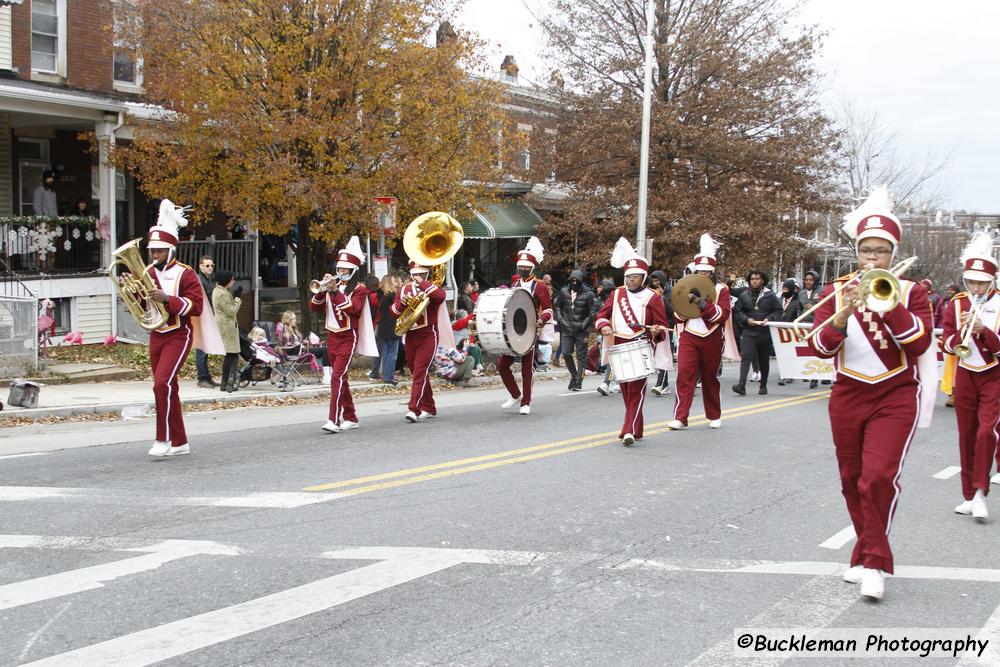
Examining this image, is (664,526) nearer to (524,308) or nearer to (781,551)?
(781,551)

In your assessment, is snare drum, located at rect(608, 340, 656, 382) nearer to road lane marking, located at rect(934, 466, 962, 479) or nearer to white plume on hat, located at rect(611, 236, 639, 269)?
white plume on hat, located at rect(611, 236, 639, 269)

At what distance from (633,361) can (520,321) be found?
2642 mm

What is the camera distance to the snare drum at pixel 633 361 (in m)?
10.9

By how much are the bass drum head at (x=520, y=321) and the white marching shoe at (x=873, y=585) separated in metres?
7.60

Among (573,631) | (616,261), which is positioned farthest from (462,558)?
(616,261)

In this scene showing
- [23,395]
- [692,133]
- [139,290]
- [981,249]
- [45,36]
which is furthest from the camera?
[692,133]

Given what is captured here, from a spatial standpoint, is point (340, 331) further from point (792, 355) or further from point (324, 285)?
point (792, 355)

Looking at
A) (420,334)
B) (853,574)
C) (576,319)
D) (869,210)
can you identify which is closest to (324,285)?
(420,334)

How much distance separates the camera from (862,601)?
5.62 metres

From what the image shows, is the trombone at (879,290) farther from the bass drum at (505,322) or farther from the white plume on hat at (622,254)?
the bass drum at (505,322)

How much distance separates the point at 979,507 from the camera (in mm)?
7918

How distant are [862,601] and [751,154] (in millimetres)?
25194

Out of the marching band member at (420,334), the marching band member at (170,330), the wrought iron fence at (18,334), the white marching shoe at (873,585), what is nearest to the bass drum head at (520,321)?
the marching band member at (420,334)

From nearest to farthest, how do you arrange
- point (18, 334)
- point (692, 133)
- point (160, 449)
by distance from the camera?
point (160, 449) → point (18, 334) → point (692, 133)
